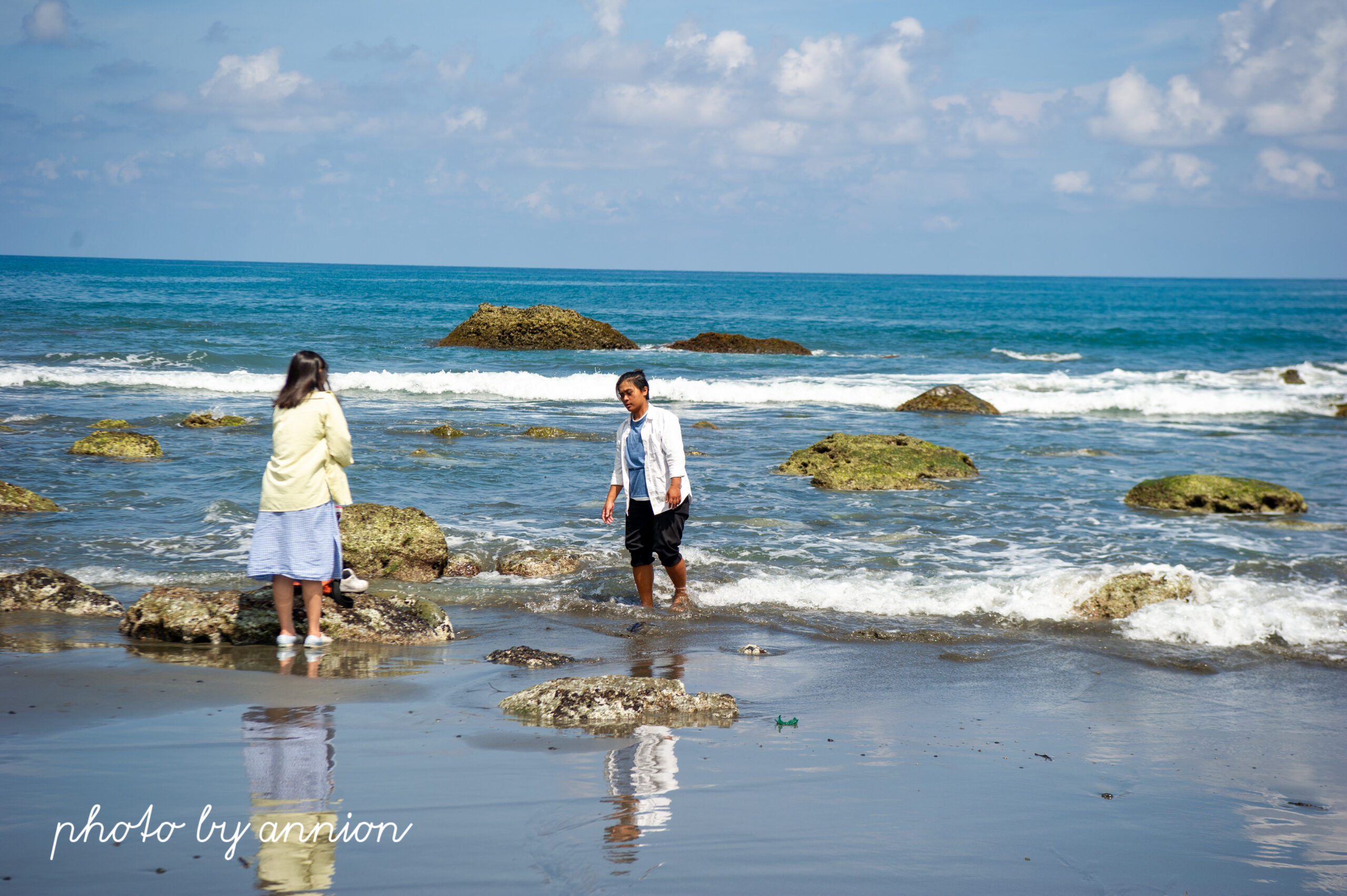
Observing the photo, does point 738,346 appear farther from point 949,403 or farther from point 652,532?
point 652,532

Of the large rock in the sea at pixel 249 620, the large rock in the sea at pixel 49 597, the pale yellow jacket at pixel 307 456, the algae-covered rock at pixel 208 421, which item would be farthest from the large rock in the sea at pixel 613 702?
the algae-covered rock at pixel 208 421

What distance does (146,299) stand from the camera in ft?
169

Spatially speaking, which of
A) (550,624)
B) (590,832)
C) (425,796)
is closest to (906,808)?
(590,832)

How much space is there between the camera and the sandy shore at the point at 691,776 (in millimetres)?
3240

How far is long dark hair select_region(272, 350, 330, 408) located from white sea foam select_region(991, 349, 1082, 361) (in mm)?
33452

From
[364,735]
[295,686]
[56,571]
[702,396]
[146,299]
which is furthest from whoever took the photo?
[146,299]

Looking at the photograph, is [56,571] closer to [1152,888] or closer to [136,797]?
[136,797]

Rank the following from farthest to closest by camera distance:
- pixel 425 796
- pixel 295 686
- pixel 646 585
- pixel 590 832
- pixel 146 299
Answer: pixel 146 299, pixel 646 585, pixel 295 686, pixel 425 796, pixel 590 832

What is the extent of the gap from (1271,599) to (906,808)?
17.8 ft

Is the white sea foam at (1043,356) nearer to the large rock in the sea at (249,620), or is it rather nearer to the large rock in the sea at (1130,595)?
the large rock in the sea at (1130,595)

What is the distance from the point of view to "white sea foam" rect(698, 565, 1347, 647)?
279 inches

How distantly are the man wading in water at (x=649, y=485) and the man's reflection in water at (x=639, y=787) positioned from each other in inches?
105

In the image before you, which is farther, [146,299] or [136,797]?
[146,299]

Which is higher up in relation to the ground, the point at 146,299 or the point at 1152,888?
the point at 146,299
